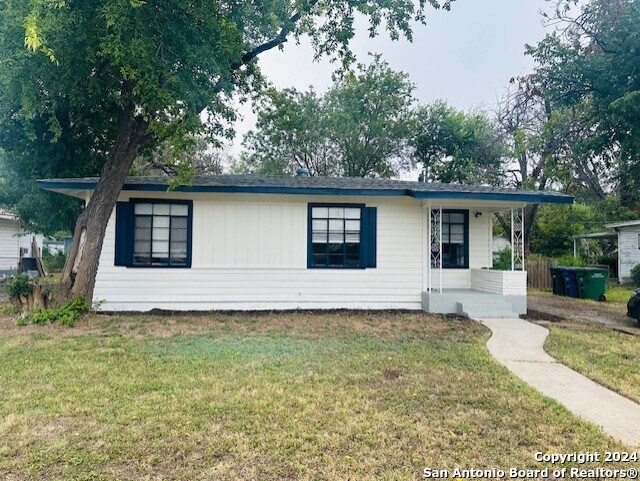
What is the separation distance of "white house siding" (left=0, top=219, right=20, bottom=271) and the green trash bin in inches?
928

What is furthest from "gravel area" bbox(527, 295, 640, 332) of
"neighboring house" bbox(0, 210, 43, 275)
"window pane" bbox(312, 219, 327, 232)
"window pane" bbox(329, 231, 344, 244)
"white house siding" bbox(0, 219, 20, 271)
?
"white house siding" bbox(0, 219, 20, 271)

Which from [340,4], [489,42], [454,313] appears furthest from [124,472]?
[489,42]

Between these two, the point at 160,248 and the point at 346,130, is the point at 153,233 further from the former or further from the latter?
the point at 346,130

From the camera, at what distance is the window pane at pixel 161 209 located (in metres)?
8.86

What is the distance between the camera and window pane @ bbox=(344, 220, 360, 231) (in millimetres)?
9359

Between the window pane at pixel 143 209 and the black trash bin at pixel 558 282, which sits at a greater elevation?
the window pane at pixel 143 209

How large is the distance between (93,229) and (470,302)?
25.2 ft

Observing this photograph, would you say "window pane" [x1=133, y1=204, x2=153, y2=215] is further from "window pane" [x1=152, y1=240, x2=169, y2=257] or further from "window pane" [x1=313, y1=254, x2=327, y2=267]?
"window pane" [x1=313, y1=254, x2=327, y2=267]

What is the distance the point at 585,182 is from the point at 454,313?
57.3 feet

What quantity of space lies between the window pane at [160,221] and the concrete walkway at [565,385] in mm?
6721

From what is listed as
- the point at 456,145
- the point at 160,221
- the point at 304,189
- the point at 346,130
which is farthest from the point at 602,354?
the point at 346,130

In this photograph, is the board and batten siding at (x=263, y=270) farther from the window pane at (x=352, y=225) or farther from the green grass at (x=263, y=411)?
the green grass at (x=263, y=411)

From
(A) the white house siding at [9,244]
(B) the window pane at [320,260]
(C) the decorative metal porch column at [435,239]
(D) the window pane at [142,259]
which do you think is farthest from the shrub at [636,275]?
(A) the white house siding at [9,244]

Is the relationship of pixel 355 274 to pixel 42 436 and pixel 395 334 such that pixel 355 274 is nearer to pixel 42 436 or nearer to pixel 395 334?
pixel 395 334
